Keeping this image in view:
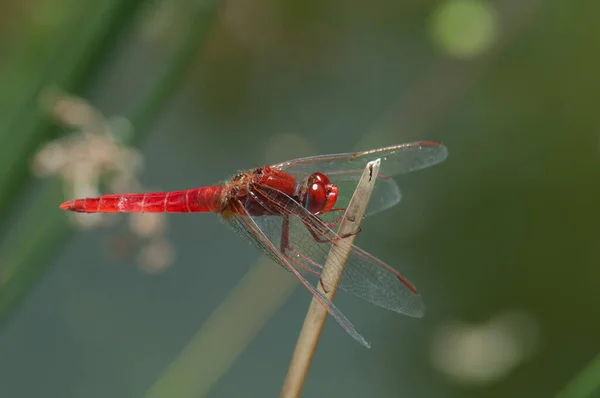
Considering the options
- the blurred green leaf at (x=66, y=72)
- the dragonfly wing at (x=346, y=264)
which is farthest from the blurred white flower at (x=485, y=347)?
the blurred green leaf at (x=66, y=72)

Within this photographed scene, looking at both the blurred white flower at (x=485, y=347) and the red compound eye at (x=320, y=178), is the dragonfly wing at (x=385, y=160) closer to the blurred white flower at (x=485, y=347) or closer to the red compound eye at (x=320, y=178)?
the red compound eye at (x=320, y=178)

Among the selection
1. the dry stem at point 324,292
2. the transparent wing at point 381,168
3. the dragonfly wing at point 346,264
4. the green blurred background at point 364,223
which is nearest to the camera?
the dry stem at point 324,292

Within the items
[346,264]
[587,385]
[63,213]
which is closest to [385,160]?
[346,264]

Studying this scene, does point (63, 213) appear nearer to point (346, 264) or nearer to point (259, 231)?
point (259, 231)

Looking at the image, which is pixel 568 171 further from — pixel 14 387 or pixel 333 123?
pixel 14 387

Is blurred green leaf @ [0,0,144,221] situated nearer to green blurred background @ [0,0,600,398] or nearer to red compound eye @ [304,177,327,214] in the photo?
red compound eye @ [304,177,327,214]
